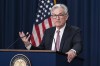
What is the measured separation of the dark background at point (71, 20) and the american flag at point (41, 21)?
0.98ft

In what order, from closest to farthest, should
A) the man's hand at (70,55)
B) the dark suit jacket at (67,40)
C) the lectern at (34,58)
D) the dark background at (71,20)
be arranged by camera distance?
the lectern at (34,58), the man's hand at (70,55), the dark suit jacket at (67,40), the dark background at (71,20)

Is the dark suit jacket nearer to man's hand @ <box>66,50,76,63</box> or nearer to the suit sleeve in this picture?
the suit sleeve

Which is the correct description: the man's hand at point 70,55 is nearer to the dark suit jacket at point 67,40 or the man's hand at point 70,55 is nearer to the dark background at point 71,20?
the dark suit jacket at point 67,40

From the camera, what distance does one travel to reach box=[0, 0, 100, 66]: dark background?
5.57 metres

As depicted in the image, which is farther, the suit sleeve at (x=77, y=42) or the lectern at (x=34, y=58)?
the suit sleeve at (x=77, y=42)

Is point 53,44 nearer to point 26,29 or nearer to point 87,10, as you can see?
point 87,10

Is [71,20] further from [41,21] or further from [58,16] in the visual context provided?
[58,16]

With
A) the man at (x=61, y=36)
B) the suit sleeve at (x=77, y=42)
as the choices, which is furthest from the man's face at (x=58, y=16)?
the suit sleeve at (x=77, y=42)

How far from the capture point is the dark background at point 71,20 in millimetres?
5570

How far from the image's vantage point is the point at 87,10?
18.6 feet

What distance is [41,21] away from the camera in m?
5.75

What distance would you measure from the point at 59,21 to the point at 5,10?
2.64m

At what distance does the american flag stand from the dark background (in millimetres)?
299

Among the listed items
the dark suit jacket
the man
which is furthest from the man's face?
the dark suit jacket
